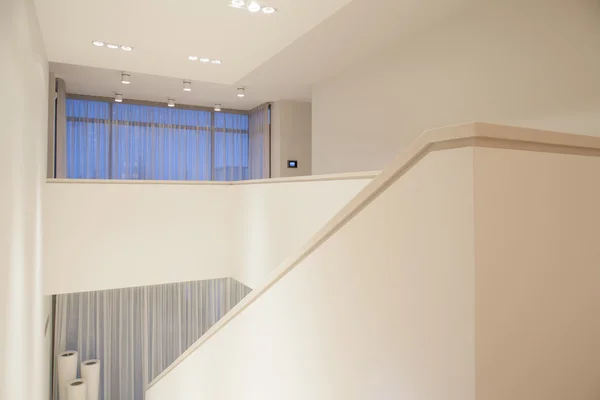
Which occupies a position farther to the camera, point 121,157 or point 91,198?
point 121,157

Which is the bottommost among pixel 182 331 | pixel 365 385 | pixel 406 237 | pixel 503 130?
pixel 182 331

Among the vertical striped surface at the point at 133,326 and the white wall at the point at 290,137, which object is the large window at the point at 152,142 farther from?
the vertical striped surface at the point at 133,326

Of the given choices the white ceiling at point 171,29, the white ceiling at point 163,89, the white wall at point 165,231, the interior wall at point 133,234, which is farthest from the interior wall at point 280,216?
the white ceiling at point 163,89

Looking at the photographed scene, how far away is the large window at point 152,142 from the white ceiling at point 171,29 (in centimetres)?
349

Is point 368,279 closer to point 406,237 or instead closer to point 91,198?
point 406,237

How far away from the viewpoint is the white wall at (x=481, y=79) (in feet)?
9.98

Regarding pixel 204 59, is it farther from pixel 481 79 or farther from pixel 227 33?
pixel 481 79

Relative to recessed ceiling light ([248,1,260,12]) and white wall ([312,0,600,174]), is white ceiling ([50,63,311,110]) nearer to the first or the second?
white wall ([312,0,600,174])

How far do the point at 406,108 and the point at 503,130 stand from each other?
12.9ft

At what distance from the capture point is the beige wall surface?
32.2 inches

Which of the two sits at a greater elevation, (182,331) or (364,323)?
(364,323)

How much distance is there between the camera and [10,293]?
1.96 metres

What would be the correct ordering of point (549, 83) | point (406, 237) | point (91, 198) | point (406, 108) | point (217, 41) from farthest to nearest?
point (406, 108) → point (91, 198) → point (217, 41) → point (549, 83) → point (406, 237)

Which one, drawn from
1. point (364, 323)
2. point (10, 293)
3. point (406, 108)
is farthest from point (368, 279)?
point (406, 108)
